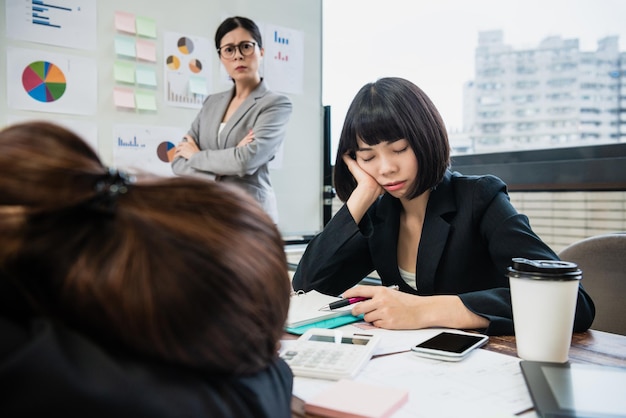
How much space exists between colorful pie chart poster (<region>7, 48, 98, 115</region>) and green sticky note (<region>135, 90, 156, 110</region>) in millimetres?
189

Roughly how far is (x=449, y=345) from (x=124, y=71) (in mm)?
2068

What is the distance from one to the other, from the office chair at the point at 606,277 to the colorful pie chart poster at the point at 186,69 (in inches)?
75.6

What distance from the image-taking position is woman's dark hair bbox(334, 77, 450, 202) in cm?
132

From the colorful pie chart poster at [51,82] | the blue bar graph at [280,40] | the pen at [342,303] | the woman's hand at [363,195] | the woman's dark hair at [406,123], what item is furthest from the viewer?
the blue bar graph at [280,40]

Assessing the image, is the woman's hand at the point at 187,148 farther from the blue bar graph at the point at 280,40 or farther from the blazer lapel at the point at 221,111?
the blue bar graph at the point at 280,40

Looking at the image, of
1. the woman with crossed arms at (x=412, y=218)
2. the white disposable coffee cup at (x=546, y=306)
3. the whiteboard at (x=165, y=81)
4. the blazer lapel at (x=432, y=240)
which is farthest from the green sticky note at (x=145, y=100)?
the white disposable coffee cup at (x=546, y=306)

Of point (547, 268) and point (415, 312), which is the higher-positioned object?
point (547, 268)

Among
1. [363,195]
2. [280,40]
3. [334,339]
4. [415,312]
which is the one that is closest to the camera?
[334,339]

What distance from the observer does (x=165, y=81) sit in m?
2.49

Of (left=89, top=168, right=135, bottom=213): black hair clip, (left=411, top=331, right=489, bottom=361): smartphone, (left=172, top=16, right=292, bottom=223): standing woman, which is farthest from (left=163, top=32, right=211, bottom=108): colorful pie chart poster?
(left=89, top=168, right=135, bottom=213): black hair clip

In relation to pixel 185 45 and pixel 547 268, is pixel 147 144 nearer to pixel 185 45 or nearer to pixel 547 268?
pixel 185 45

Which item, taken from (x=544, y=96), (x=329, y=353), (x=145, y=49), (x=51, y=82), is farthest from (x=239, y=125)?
(x=329, y=353)

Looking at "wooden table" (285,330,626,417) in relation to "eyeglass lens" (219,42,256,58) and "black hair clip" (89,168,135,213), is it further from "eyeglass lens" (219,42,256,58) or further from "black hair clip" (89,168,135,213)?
"eyeglass lens" (219,42,256,58)

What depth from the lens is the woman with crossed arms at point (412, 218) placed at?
129 cm
